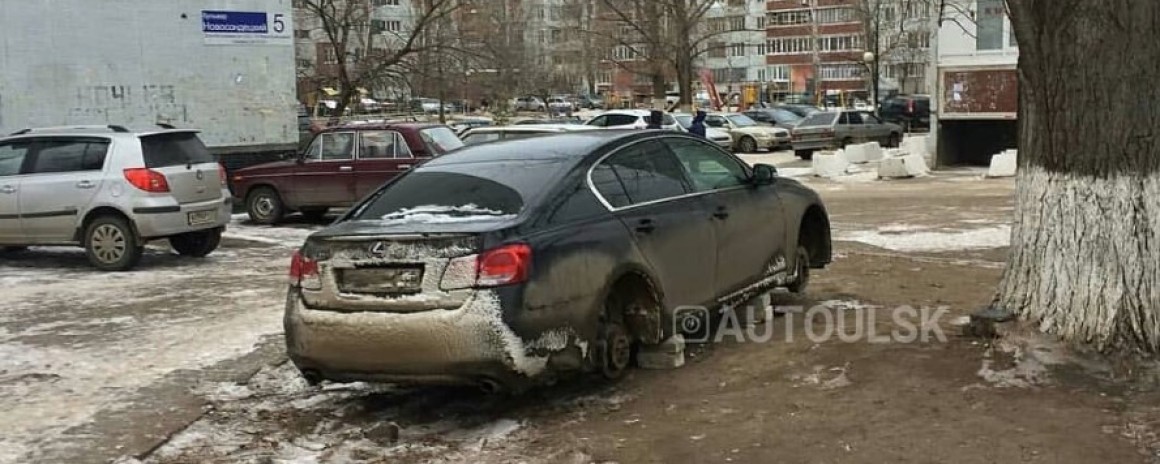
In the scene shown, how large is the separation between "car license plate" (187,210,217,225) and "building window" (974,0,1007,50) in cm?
1743

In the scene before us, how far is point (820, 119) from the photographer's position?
34.1 meters

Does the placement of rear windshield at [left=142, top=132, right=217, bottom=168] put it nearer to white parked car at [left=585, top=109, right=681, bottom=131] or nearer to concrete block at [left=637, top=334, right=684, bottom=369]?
concrete block at [left=637, top=334, right=684, bottom=369]

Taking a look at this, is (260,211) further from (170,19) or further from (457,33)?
(457,33)

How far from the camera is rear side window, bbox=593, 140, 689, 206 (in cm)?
Answer: 674

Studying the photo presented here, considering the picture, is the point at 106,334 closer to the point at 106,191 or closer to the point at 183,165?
the point at 106,191

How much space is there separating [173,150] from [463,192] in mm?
6934

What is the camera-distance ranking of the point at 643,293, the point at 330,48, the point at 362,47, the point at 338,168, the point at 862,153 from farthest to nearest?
the point at 330,48, the point at 362,47, the point at 862,153, the point at 338,168, the point at 643,293

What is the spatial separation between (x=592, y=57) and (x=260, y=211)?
63.3 metres

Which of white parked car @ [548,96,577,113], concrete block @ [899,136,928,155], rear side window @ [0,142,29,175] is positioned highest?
white parked car @ [548,96,577,113]

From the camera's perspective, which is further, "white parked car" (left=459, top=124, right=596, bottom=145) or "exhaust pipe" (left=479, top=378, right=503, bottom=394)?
"white parked car" (left=459, top=124, right=596, bottom=145)

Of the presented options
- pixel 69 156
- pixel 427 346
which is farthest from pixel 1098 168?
pixel 69 156

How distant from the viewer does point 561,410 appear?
6.08 metres

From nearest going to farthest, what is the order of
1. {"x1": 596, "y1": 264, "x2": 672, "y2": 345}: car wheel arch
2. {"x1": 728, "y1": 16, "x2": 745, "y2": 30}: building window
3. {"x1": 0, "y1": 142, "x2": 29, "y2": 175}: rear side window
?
{"x1": 596, "y1": 264, "x2": 672, "y2": 345}: car wheel arch, {"x1": 0, "y1": 142, "x2": 29, "y2": 175}: rear side window, {"x1": 728, "y1": 16, "x2": 745, "y2": 30}: building window

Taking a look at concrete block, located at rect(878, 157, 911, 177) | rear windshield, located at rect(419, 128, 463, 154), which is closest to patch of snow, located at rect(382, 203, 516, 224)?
rear windshield, located at rect(419, 128, 463, 154)
